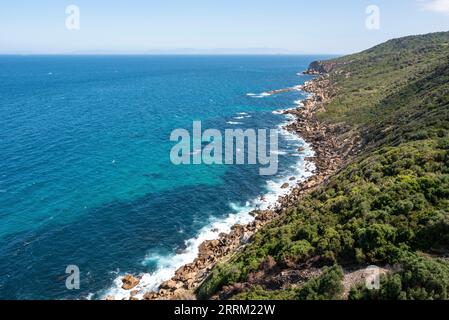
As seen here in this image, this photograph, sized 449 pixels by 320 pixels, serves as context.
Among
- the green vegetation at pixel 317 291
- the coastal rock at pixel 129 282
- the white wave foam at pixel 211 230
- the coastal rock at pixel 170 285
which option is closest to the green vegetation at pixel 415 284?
the green vegetation at pixel 317 291

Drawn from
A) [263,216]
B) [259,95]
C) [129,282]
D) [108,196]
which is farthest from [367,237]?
[259,95]

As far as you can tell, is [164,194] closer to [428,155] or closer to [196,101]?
[428,155]

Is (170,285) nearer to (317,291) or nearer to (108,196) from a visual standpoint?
(317,291)

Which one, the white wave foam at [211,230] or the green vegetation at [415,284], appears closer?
the green vegetation at [415,284]

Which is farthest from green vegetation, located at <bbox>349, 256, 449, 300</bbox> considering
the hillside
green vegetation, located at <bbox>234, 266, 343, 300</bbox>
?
green vegetation, located at <bbox>234, 266, 343, 300</bbox>

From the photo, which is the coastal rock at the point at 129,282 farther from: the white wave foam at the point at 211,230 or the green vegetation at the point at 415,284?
the green vegetation at the point at 415,284

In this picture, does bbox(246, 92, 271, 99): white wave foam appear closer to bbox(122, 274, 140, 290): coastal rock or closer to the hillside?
the hillside
